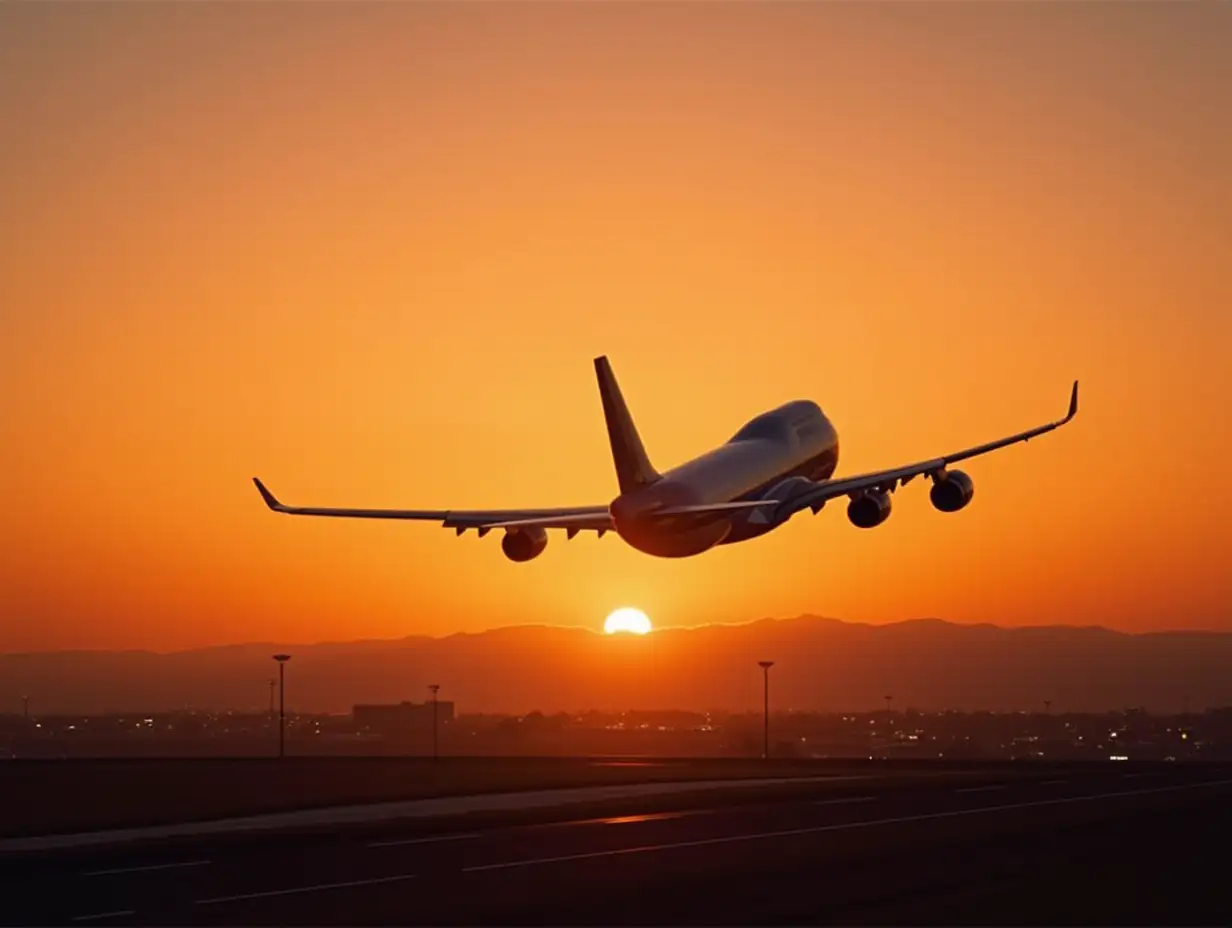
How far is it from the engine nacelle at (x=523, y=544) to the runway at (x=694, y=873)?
2673cm

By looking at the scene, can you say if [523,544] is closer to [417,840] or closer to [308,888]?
[417,840]

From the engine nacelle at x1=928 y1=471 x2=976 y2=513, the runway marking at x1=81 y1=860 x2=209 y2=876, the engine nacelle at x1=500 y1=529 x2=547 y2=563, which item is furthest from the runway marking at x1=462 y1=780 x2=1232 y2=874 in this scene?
the engine nacelle at x1=500 y1=529 x2=547 y2=563

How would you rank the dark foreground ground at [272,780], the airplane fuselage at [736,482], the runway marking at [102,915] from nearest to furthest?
the runway marking at [102,915], the dark foreground ground at [272,780], the airplane fuselage at [736,482]

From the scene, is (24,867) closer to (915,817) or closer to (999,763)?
(915,817)

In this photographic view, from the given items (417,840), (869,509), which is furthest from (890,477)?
(417,840)

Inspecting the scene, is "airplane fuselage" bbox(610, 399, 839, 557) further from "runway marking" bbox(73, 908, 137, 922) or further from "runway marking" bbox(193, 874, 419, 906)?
"runway marking" bbox(73, 908, 137, 922)

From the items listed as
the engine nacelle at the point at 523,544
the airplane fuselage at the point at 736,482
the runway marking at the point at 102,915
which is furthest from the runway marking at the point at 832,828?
the engine nacelle at the point at 523,544

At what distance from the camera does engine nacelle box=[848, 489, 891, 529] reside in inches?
3039

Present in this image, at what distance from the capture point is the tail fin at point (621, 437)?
242 feet

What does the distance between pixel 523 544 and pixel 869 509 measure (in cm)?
1527

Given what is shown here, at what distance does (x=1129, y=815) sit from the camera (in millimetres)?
49656

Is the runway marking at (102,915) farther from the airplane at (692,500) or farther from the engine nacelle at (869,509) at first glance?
the engine nacelle at (869,509)

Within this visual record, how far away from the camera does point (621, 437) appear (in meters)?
73.9

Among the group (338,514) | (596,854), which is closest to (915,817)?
(596,854)
